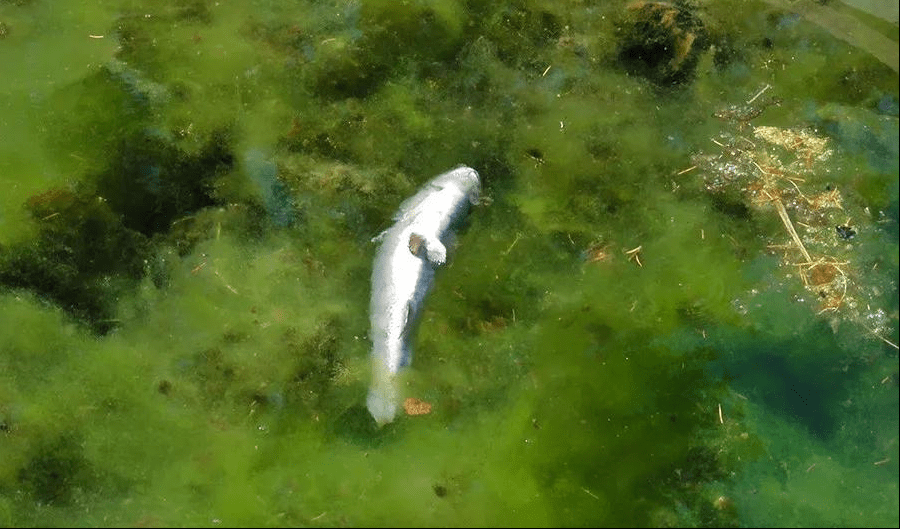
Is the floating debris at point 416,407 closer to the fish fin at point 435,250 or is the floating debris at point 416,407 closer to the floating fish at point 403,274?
the floating fish at point 403,274

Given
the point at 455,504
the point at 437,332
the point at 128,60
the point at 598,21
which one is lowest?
the point at 455,504

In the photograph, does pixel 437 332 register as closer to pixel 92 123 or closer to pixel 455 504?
pixel 455 504

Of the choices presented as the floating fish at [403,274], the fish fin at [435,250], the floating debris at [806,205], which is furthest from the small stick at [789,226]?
the fish fin at [435,250]

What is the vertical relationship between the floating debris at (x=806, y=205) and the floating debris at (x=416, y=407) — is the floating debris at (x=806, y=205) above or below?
above

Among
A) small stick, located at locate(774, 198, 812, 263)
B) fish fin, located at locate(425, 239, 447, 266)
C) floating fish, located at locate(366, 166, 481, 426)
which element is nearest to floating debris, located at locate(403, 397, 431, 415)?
floating fish, located at locate(366, 166, 481, 426)

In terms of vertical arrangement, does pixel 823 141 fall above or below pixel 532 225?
above

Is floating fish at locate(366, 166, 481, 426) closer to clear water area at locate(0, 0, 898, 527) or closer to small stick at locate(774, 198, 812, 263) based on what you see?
clear water area at locate(0, 0, 898, 527)

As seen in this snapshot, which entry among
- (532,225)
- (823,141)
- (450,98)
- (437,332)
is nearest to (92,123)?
(450,98)

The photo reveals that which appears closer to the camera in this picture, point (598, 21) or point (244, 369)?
point (244, 369)

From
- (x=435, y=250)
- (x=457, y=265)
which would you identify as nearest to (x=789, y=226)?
(x=457, y=265)
